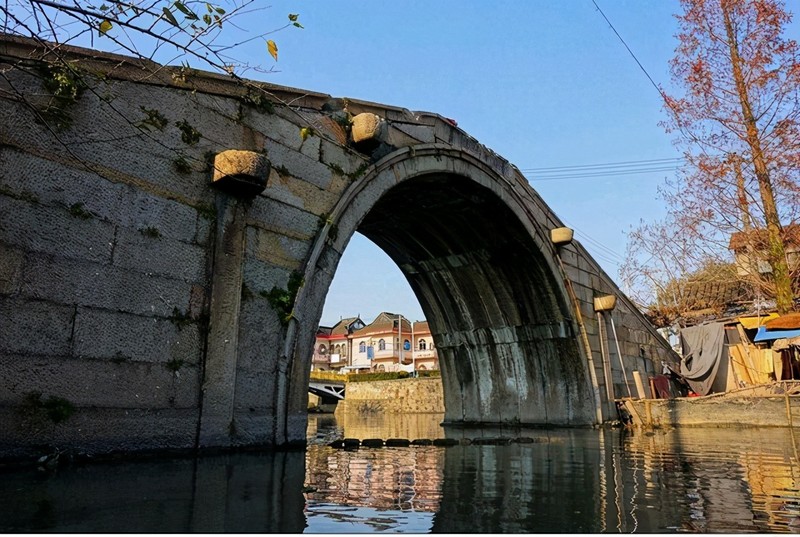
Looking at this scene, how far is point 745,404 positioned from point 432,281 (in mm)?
7417

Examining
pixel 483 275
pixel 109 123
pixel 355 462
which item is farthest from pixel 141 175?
pixel 483 275

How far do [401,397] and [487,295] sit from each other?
23029mm

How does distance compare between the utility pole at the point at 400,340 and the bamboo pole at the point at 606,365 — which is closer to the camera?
the bamboo pole at the point at 606,365

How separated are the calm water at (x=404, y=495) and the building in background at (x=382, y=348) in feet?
180

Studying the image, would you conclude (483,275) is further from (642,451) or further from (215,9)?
(215,9)

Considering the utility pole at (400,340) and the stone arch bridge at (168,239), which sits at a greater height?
the utility pole at (400,340)

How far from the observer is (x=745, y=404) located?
40.7 ft

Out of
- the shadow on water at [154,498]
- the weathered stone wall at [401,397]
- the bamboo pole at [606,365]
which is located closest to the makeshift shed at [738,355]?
the bamboo pole at [606,365]

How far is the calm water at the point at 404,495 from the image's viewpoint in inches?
116

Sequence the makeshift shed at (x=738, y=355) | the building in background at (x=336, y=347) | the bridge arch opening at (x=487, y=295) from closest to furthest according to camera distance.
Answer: the bridge arch opening at (x=487, y=295) < the makeshift shed at (x=738, y=355) < the building in background at (x=336, y=347)

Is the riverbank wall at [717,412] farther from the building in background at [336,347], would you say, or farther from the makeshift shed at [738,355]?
the building in background at [336,347]

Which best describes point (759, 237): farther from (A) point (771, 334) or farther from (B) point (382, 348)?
(B) point (382, 348)

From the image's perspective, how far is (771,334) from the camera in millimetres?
15094

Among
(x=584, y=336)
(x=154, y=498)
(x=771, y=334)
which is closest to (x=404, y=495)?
(x=154, y=498)
